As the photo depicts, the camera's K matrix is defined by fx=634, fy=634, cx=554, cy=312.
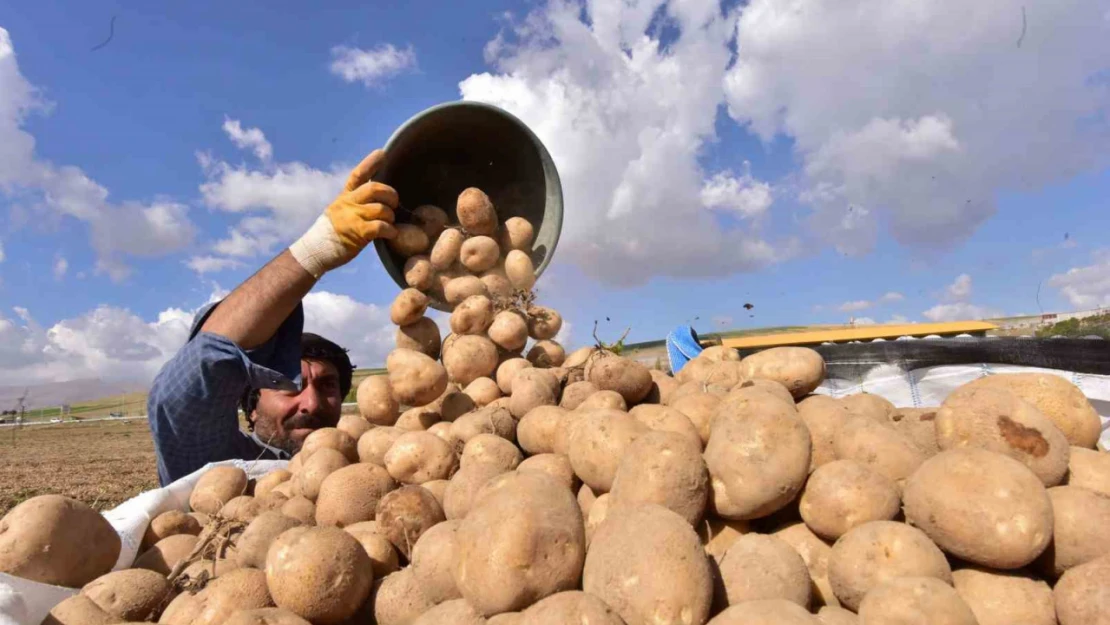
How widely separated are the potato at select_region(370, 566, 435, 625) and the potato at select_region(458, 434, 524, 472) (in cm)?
68

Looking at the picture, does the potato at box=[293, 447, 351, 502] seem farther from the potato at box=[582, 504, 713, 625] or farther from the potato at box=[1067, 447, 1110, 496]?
the potato at box=[1067, 447, 1110, 496]

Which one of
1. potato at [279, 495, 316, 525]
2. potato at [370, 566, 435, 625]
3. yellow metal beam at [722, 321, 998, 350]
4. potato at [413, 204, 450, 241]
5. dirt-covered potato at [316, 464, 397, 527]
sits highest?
potato at [413, 204, 450, 241]

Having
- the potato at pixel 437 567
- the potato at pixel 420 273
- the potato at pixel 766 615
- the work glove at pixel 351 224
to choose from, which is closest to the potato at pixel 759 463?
the potato at pixel 766 615

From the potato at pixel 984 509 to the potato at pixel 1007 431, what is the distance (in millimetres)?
228

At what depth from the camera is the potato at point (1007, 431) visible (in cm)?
217

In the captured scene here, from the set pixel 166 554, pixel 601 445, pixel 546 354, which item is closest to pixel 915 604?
pixel 601 445

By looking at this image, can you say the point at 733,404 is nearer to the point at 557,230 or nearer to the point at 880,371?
the point at 557,230

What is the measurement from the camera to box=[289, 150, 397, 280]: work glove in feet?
14.6

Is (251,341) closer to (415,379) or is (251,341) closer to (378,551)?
(415,379)

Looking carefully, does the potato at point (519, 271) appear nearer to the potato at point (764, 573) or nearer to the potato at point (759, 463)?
the potato at point (759, 463)

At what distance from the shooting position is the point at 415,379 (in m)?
3.60

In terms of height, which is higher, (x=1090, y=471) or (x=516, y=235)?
(x=516, y=235)

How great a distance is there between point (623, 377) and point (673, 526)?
1.45 metres

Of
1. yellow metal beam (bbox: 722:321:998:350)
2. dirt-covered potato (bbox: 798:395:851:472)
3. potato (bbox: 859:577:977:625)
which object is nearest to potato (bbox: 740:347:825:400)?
dirt-covered potato (bbox: 798:395:851:472)
